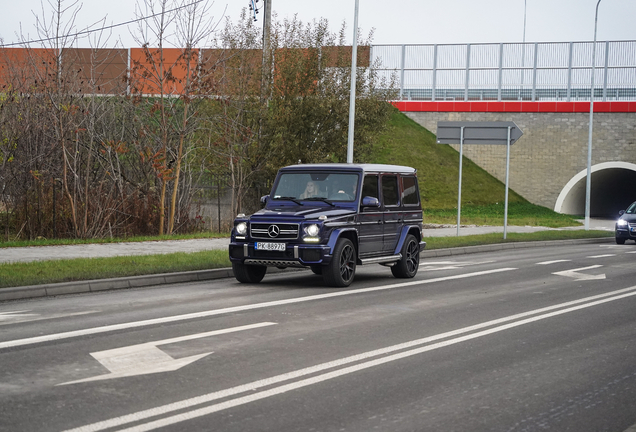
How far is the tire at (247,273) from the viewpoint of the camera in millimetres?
12445

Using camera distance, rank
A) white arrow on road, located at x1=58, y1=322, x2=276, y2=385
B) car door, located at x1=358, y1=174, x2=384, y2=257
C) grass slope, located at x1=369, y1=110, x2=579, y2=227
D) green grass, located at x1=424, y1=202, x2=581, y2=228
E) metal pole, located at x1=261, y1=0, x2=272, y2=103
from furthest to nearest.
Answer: grass slope, located at x1=369, y1=110, x2=579, y2=227, green grass, located at x1=424, y1=202, x2=581, y2=228, metal pole, located at x1=261, y1=0, x2=272, y2=103, car door, located at x1=358, y1=174, x2=384, y2=257, white arrow on road, located at x1=58, y1=322, x2=276, y2=385

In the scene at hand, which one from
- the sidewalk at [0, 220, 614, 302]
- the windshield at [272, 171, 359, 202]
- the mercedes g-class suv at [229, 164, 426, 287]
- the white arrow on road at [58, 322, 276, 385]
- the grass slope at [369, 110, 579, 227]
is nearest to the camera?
the white arrow on road at [58, 322, 276, 385]

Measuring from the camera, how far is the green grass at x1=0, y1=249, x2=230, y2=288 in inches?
433

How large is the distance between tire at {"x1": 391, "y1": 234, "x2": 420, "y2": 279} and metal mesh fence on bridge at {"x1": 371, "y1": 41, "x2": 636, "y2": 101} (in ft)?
100

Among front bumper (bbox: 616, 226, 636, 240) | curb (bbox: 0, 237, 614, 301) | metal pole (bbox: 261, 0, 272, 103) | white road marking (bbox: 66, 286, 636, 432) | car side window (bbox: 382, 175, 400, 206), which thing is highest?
metal pole (bbox: 261, 0, 272, 103)

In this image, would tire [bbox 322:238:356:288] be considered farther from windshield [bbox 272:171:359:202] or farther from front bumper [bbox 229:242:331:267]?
windshield [bbox 272:171:359:202]

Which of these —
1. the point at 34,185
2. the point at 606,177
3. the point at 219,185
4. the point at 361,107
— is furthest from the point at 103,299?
the point at 606,177

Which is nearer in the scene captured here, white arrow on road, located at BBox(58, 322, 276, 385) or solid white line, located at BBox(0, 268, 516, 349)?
white arrow on road, located at BBox(58, 322, 276, 385)

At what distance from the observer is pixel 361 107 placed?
25.0 meters

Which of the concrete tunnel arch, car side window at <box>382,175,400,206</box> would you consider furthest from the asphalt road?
the concrete tunnel arch

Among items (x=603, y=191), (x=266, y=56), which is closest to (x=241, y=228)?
(x=266, y=56)

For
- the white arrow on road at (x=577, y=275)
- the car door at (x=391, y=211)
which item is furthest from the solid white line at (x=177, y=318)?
the white arrow on road at (x=577, y=275)

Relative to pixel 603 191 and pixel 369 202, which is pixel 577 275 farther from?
pixel 603 191

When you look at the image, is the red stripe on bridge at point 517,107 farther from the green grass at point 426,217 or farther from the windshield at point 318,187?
the windshield at point 318,187
